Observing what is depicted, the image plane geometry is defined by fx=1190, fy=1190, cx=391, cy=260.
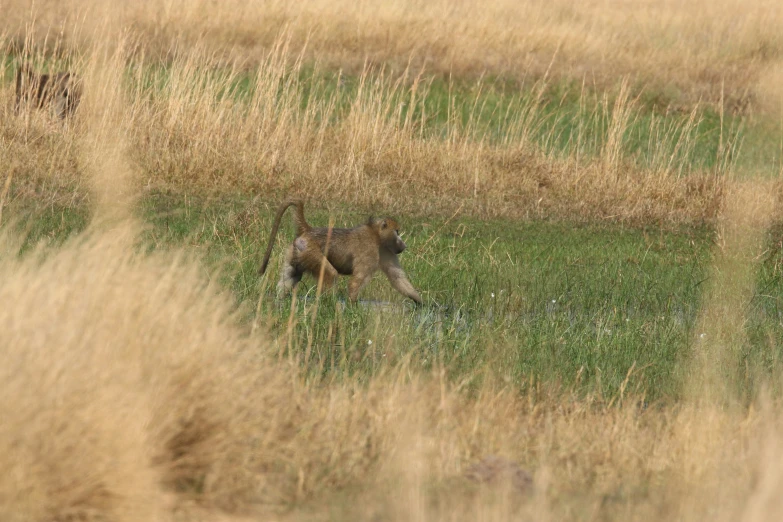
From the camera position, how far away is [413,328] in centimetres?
712

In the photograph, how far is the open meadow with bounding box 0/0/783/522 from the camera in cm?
429

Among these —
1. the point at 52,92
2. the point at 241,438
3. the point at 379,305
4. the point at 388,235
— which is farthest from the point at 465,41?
the point at 241,438

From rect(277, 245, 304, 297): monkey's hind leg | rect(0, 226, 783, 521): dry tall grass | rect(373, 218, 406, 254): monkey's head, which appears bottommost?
rect(277, 245, 304, 297): monkey's hind leg

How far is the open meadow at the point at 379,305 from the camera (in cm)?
429

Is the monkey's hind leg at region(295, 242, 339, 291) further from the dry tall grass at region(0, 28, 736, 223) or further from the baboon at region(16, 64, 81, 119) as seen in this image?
the baboon at region(16, 64, 81, 119)

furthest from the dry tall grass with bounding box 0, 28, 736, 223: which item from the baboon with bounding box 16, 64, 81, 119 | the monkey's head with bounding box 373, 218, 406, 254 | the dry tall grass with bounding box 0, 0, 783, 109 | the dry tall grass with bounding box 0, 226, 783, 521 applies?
the dry tall grass with bounding box 0, 226, 783, 521

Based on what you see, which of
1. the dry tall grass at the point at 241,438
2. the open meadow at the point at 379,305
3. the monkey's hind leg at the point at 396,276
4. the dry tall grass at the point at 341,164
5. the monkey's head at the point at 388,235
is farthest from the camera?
the dry tall grass at the point at 341,164

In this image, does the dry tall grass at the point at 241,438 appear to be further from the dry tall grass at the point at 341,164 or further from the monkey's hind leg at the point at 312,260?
the dry tall grass at the point at 341,164

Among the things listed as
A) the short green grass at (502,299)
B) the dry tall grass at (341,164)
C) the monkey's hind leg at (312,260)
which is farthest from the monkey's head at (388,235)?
the dry tall grass at (341,164)

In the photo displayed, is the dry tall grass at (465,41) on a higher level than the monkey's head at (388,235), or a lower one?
higher

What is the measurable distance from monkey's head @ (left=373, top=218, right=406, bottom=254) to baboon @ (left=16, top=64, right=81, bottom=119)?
15.1 feet

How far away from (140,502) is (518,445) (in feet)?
5.63

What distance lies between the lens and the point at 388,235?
8.53 meters

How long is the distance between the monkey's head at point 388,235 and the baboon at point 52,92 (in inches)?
181
